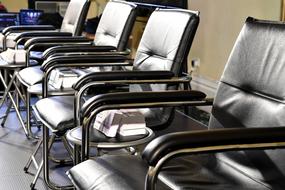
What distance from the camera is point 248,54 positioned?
178 cm

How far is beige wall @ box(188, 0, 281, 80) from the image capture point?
3551 mm

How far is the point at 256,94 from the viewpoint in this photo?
1.70m

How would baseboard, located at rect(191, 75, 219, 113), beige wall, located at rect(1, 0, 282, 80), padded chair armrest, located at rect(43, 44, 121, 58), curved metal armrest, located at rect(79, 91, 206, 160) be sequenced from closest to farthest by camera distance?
1. curved metal armrest, located at rect(79, 91, 206, 160)
2. padded chair armrest, located at rect(43, 44, 121, 58)
3. beige wall, located at rect(1, 0, 282, 80)
4. baseboard, located at rect(191, 75, 219, 113)

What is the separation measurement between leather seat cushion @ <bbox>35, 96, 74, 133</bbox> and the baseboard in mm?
1819

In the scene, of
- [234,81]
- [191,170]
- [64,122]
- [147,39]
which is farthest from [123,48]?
[191,170]

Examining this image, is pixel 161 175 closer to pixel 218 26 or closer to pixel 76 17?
pixel 76 17

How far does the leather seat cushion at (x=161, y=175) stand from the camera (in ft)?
4.86

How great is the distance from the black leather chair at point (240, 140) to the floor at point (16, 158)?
116 centimetres

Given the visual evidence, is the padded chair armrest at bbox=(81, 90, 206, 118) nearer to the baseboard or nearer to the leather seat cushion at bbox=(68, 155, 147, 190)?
the leather seat cushion at bbox=(68, 155, 147, 190)

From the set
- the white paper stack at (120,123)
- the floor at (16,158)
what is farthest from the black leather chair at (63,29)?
the white paper stack at (120,123)

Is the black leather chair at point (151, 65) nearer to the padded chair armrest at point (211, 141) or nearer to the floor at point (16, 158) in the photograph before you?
the floor at point (16, 158)

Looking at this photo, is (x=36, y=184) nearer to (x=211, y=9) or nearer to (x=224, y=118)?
(x=224, y=118)

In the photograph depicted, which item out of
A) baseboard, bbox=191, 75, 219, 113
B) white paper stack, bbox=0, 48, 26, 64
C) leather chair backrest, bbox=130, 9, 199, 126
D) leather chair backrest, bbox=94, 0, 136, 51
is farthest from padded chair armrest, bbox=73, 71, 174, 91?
baseboard, bbox=191, 75, 219, 113

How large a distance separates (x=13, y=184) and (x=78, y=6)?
5.48ft
